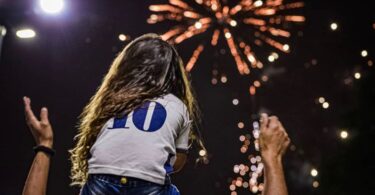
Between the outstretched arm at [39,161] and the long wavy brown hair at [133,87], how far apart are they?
9.7 inches

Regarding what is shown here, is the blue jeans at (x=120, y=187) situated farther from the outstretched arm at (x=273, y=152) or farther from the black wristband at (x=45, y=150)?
the outstretched arm at (x=273, y=152)

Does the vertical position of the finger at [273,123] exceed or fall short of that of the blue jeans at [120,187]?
it exceeds it

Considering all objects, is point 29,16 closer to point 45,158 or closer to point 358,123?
point 45,158

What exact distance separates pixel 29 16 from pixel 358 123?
45.4ft

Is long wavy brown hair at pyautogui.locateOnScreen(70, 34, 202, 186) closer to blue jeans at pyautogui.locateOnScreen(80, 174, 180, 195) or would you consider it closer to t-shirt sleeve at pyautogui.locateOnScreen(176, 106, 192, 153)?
t-shirt sleeve at pyautogui.locateOnScreen(176, 106, 192, 153)

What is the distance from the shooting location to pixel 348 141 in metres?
18.5

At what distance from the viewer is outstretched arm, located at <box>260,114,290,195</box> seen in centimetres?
241

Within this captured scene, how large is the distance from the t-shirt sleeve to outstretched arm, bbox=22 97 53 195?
713mm

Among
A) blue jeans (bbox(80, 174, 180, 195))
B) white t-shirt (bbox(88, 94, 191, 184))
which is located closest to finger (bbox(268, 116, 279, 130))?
white t-shirt (bbox(88, 94, 191, 184))

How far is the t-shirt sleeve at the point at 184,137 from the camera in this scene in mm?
2938

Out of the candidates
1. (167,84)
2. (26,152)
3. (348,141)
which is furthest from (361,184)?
(167,84)

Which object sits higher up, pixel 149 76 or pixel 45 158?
pixel 149 76

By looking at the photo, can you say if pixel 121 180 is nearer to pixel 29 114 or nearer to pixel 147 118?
pixel 147 118

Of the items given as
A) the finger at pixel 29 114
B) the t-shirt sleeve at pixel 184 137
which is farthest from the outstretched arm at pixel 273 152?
the finger at pixel 29 114
